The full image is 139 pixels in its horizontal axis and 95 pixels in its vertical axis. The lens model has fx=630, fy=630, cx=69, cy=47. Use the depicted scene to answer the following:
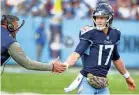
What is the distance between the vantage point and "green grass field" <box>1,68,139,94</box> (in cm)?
1474

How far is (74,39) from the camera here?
2145 cm

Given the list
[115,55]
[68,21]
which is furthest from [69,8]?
[115,55]

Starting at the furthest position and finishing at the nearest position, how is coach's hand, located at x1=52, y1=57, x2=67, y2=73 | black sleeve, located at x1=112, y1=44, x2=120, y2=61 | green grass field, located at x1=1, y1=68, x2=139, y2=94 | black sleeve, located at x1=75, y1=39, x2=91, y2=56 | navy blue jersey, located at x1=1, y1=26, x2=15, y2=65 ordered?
green grass field, located at x1=1, y1=68, x2=139, y2=94
black sleeve, located at x1=112, y1=44, x2=120, y2=61
black sleeve, located at x1=75, y1=39, x2=91, y2=56
coach's hand, located at x1=52, y1=57, x2=67, y2=73
navy blue jersey, located at x1=1, y1=26, x2=15, y2=65

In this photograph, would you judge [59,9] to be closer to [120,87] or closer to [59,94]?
[120,87]

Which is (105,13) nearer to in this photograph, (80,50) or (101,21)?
(101,21)

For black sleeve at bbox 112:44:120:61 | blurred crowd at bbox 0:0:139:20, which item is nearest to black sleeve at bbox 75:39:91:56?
black sleeve at bbox 112:44:120:61

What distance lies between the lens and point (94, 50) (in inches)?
323

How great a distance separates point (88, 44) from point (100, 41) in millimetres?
161

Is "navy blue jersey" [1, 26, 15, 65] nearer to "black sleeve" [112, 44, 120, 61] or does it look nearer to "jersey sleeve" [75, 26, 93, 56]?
"jersey sleeve" [75, 26, 93, 56]

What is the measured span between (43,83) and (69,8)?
6.04 metres

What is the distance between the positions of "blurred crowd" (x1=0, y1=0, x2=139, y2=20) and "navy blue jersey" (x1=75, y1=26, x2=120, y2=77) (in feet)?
42.2

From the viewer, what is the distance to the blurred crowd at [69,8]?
21203 mm


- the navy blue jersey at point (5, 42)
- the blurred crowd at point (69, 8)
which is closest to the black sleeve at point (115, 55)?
the navy blue jersey at point (5, 42)

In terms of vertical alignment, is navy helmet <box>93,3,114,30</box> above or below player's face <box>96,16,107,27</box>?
above
